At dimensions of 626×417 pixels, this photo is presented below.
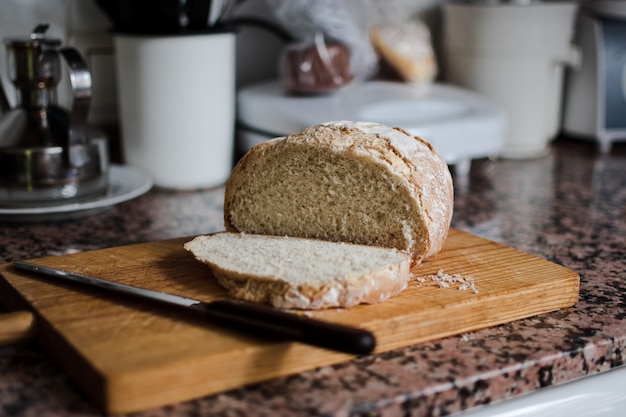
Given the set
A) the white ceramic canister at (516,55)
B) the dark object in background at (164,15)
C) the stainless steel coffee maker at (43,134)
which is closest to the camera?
the stainless steel coffee maker at (43,134)

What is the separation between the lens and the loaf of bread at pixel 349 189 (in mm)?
948

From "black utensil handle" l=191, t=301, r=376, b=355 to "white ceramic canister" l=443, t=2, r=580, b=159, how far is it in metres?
1.24

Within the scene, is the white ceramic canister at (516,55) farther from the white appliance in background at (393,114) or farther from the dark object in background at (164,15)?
the dark object in background at (164,15)

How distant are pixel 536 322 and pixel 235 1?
971 mm

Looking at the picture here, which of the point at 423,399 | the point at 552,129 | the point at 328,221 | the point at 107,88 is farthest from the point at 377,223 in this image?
the point at 552,129

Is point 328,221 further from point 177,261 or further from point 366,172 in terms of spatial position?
point 177,261

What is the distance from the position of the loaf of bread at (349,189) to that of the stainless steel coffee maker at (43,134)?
360mm

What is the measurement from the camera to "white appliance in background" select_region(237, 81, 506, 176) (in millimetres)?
1483

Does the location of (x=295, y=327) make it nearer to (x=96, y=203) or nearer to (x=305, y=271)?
(x=305, y=271)

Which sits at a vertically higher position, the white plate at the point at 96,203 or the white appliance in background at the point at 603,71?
the white appliance in background at the point at 603,71

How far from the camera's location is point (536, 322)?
0.89 metres

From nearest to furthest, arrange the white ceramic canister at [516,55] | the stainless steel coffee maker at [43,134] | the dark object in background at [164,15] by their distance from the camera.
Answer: the stainless steel coffee maker at [43,134]
the dark object in background at [164,15]
the white ceramic canister at [516,55]

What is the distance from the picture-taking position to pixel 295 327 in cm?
73

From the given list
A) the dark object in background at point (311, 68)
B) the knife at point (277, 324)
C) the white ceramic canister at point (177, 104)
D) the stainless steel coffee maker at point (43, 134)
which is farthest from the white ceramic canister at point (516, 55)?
the knife at point (277, 324)
